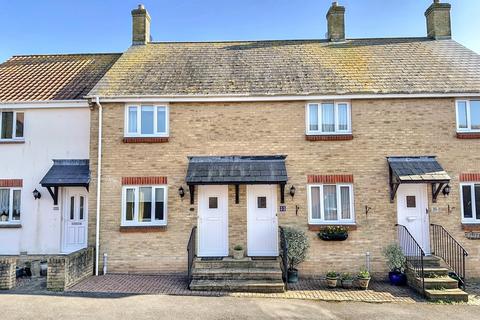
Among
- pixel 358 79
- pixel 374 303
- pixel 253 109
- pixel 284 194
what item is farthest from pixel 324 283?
pixel 358 79

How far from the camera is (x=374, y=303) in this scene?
8445 mm

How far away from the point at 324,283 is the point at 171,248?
14.7 ft

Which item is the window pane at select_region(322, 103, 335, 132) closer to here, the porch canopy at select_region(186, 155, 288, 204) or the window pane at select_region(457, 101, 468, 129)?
the porch canopy at select_region(186, 155, 288, 204)

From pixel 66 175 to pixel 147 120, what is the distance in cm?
319

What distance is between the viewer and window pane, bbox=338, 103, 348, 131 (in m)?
11.2

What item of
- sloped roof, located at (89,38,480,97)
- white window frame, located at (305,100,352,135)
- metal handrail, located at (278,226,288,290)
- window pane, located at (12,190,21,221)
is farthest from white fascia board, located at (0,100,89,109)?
metal handrail, located at (278,226,288,290)

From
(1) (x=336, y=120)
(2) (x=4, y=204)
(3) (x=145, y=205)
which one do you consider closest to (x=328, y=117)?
(1) (x=336, y=120)

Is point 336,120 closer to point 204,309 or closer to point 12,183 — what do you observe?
point 204,309

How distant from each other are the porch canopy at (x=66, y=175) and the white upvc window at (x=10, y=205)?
1.31 meters

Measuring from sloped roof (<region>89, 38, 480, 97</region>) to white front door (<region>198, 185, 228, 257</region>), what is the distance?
10.1 feet

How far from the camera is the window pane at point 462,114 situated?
11.0m

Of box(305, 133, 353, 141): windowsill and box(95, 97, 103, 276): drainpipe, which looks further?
box(305, 133, 353, 141): windowsill

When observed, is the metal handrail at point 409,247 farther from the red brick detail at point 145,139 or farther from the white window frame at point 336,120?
the red brick detail at point 145,139

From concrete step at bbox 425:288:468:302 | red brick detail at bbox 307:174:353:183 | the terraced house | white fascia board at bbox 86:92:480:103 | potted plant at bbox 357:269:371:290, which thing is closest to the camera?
concrete step at bbox 425:288:468:302
